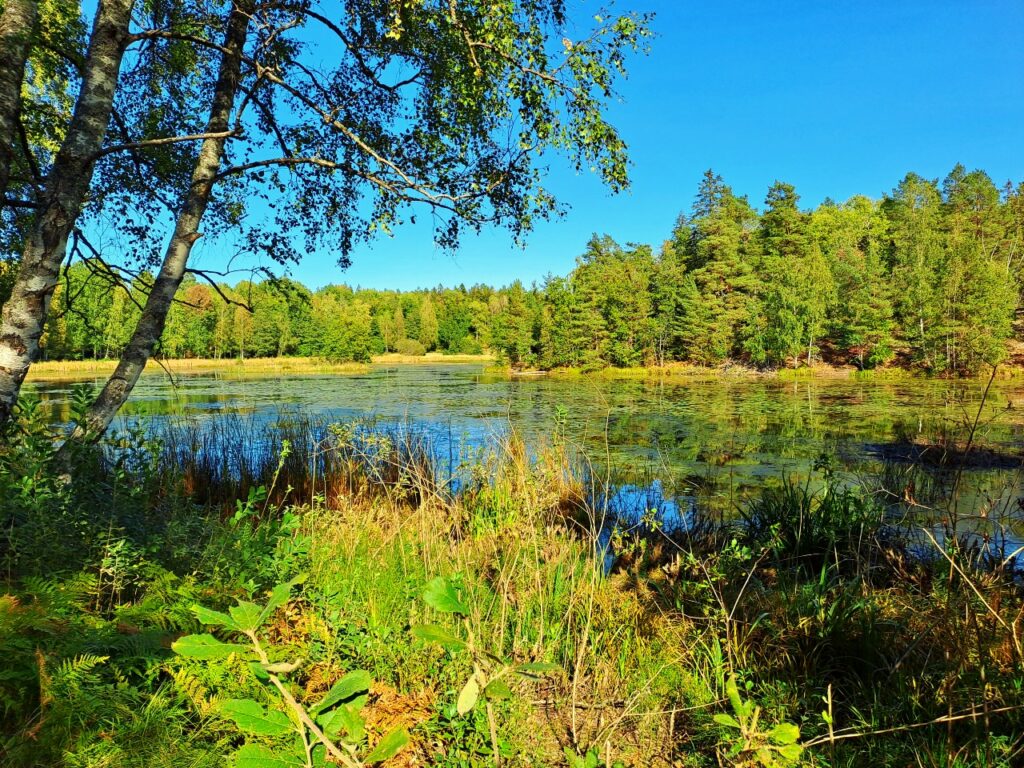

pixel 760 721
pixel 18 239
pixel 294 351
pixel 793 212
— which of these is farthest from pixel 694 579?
pixel 294 351

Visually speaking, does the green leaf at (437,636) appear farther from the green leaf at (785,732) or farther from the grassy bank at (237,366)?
the grassy bank at (237,366)

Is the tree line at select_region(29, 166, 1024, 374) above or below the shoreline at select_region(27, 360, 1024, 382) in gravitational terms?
above

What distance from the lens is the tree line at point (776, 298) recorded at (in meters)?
34.5

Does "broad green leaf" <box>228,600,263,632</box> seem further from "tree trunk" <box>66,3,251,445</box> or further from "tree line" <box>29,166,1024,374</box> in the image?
"tree line" <box>29,166,1024,374</box>

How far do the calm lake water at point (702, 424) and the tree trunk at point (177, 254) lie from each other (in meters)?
0.72

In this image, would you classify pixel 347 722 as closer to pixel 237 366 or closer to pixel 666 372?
pixel 666 372

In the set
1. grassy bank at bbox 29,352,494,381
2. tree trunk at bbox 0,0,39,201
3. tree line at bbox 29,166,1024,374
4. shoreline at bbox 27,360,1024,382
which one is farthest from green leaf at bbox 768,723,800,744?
shoreline at bbox 27,360,1024,382

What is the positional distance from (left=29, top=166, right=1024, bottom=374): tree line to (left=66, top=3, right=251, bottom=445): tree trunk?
83.7 feet

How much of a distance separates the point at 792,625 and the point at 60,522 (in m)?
3.54

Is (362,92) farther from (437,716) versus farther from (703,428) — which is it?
(703,428)

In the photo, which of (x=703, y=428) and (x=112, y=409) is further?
(x=703, y=428)

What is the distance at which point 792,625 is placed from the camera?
2.83 meters

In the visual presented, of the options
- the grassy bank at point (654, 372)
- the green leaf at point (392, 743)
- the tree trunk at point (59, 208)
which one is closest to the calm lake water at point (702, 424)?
the tree trunk at point (59, 208)

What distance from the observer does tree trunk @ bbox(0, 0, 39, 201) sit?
2.70 meters
